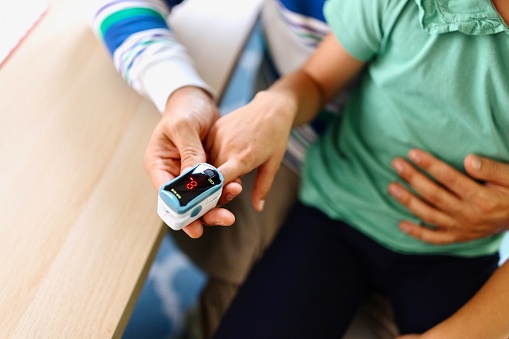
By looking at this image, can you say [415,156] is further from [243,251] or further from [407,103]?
[243,251]

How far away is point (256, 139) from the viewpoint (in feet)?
1.93

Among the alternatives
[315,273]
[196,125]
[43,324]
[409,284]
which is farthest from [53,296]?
[409,284]

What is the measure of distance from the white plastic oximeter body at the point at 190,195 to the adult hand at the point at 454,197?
1.14 feet

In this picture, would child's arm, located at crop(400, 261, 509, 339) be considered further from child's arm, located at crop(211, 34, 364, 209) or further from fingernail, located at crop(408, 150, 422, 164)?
child's arm, located at crop(211, 34, 364, 209)

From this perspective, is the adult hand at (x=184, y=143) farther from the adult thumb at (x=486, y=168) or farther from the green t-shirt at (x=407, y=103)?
the adult thumb at (x=486, y=168)

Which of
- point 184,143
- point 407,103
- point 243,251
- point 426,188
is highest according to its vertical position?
point 184,143

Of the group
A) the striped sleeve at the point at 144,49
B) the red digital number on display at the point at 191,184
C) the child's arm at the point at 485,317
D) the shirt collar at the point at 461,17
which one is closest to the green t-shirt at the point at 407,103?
the shirt collar at the point at 461,17

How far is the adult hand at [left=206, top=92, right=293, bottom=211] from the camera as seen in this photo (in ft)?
1.87

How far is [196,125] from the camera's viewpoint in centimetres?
59

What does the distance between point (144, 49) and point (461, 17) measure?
0.41 metres

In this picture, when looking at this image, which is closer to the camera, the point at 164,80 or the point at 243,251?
the point at 164,80

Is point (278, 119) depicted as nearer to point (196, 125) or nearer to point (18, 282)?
point (196, 125)

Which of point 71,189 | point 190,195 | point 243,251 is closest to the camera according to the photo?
point 190,195

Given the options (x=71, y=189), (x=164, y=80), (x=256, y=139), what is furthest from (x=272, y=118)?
(x=71, y=189)
